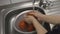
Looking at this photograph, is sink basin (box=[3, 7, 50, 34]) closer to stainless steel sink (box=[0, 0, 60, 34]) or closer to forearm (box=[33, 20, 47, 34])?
stainless steel sink (box=[0, 0, 60, 34])

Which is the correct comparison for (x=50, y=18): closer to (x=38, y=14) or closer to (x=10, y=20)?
(x=38, y=14)

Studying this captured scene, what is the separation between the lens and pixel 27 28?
2.58 feet

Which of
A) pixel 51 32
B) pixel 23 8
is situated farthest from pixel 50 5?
pixel 51 32

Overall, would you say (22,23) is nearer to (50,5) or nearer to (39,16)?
(39,16)

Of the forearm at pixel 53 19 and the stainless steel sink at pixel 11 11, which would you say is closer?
the forearm at pixel 53 19

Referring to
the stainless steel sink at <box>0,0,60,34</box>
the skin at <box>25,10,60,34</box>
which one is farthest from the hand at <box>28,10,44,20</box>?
the stainless steel sink at <box>0,0,60,34</box>

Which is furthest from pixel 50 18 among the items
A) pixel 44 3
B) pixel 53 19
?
pixel 44 3

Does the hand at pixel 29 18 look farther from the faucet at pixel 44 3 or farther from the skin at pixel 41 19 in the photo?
the faucet at pixel 44 3

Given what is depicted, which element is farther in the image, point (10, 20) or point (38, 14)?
point (10, 20)

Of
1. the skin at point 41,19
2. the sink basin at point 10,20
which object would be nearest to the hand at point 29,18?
the skin at point 41,19

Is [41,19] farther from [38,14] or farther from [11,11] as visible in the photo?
[11,11]

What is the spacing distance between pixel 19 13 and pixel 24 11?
3cm

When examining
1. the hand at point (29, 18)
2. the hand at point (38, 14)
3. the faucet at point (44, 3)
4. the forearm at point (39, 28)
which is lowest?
the forearm at point (39, 28)

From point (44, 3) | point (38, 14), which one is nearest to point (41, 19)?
point (38, 14)
